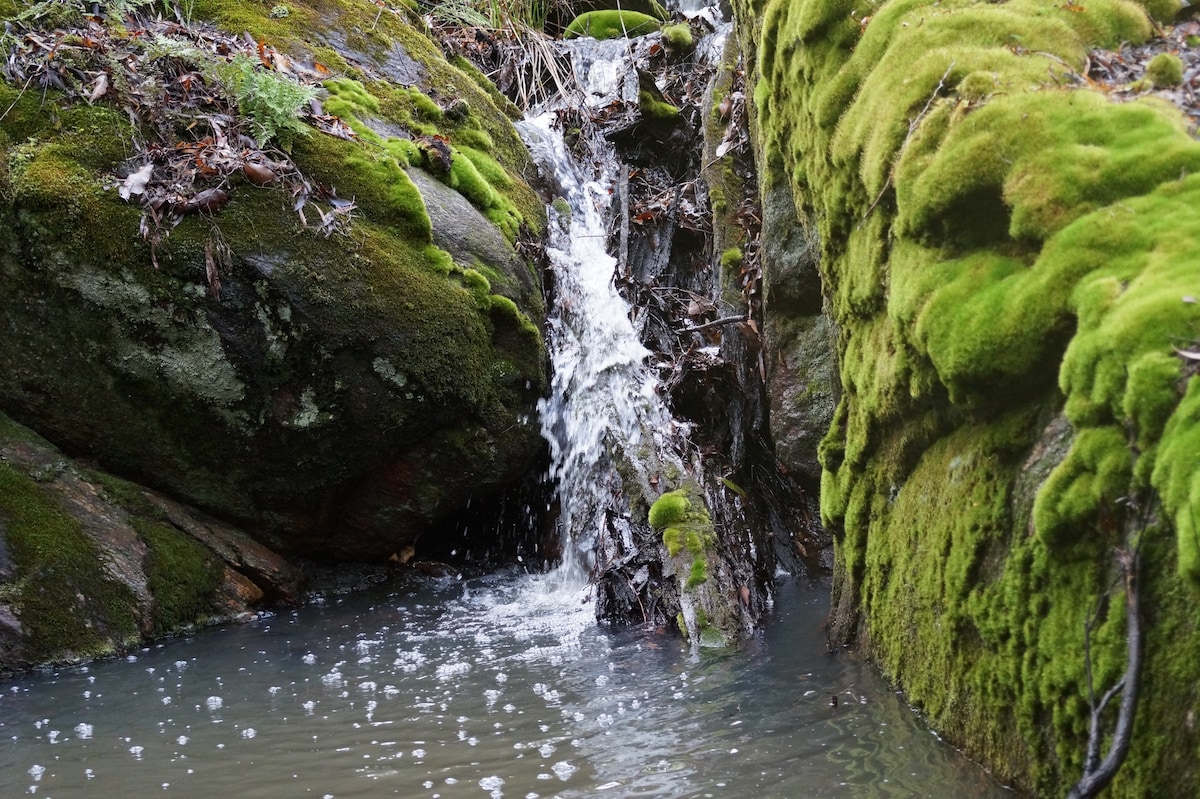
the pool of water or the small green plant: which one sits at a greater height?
the small green plant

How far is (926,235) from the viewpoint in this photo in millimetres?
3350

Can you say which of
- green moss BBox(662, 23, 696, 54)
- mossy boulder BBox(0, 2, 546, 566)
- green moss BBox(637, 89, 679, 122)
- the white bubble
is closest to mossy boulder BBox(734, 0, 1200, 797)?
the white bubble

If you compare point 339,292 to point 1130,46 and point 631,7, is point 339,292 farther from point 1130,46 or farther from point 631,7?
point 631,7

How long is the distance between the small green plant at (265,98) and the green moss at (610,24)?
705 centimetres

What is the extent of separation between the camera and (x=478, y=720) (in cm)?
387

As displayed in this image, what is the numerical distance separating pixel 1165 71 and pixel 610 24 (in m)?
10.6

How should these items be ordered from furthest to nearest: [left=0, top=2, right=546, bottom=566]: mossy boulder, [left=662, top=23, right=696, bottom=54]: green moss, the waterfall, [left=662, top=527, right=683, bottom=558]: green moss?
[left=662, top=23, right=696, bottom=54]: green moss → the waterfall → [left=0, top=2, right=546, bottom=566]: mossy boulder → [left=662, top=527, right=683, bottom=558]: green moss

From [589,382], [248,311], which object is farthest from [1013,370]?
[248,311]

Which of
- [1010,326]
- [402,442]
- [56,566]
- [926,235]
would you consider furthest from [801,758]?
[56,566]

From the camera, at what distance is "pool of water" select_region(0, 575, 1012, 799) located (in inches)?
125

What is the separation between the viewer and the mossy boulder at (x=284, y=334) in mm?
5770

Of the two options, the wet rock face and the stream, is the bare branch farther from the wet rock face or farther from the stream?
the wet rock face

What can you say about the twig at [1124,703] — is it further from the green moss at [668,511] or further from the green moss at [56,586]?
the green moss at [56,586]

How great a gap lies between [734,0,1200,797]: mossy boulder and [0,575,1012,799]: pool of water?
41 cm
